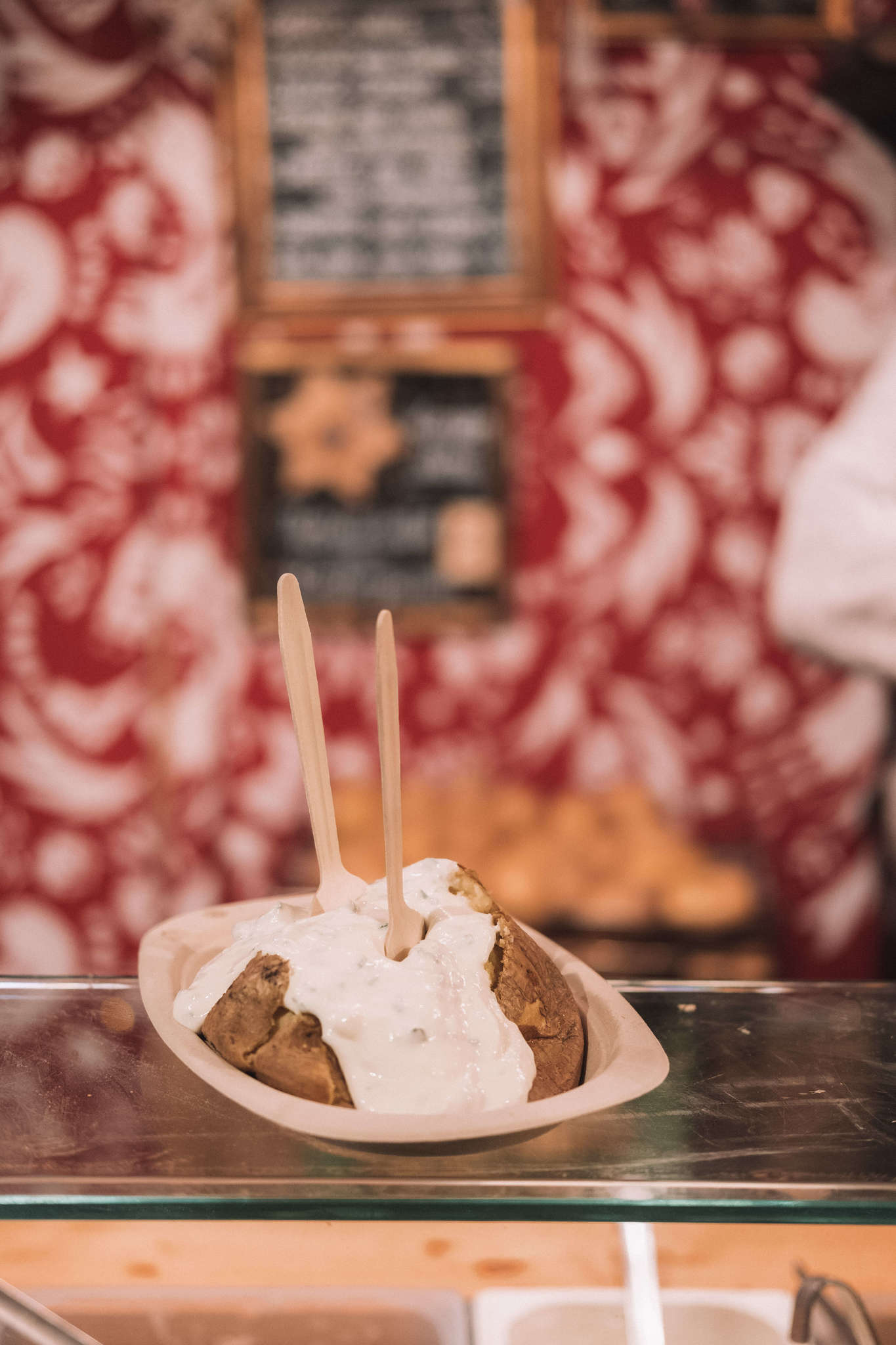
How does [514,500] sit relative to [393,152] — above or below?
below

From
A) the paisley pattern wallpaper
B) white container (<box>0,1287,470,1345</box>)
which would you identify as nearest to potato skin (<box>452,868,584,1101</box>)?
white container (<box>0,1287,470,1345</box>)

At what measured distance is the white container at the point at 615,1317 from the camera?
2.61ft

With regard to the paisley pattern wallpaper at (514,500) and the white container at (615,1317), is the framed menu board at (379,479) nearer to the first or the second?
the paisley pattern wallpaper at (514,500)

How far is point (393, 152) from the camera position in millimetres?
2582

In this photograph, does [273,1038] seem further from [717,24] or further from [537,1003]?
[717,24]

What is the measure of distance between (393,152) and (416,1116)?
244cm

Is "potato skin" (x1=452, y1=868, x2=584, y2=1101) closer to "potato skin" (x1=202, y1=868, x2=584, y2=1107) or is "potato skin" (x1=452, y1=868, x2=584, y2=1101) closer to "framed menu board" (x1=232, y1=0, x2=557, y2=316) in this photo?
"potato skin" (x1=202, y1=868, x2=584, y2=1107)

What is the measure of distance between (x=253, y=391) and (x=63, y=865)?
1253 mm

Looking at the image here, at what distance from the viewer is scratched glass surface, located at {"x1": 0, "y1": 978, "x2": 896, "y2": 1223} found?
1.99ft

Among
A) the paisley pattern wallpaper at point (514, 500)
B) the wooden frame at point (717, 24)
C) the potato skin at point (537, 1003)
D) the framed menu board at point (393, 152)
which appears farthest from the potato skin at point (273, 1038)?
the wooden frame at point (717, 24)

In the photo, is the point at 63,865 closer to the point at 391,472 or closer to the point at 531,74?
the point at 391,472

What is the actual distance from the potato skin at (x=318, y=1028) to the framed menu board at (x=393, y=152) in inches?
84.0

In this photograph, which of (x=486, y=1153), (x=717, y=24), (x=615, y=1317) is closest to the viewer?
(x=486, y=1153)

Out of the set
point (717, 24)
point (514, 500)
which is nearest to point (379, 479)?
point (514, 500)
